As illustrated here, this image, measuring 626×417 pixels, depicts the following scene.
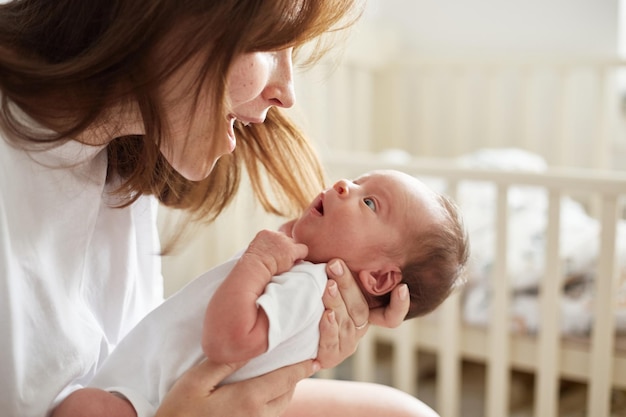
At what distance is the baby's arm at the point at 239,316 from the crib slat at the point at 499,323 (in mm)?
871

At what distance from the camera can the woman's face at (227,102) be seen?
776 mm

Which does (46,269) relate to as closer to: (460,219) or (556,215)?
(460,219)

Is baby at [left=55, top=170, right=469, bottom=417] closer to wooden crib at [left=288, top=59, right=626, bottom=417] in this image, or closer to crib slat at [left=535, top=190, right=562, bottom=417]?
wooden crib at [left=288, top=59, right=626, bottom=417]

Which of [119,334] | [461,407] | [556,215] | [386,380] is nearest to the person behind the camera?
[119,334]

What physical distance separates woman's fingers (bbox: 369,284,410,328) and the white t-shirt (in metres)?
0.35

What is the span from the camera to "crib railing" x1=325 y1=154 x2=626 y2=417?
58.6 inches

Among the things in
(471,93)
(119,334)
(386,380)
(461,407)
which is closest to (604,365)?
(461,407)

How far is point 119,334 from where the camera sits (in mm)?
995

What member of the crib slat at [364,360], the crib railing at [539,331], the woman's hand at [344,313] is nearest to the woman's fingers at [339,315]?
the woman's hand at [344,313]

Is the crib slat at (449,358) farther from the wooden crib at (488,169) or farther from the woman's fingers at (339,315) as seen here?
the woman's fingers at (339,315)

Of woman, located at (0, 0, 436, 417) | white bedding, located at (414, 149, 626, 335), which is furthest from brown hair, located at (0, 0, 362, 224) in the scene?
white bedding, located at (414, 149, 626, 335)

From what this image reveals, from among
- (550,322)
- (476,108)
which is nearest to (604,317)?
(550,322)

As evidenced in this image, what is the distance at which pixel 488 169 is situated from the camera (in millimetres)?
1545

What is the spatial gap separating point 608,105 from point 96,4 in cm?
207
